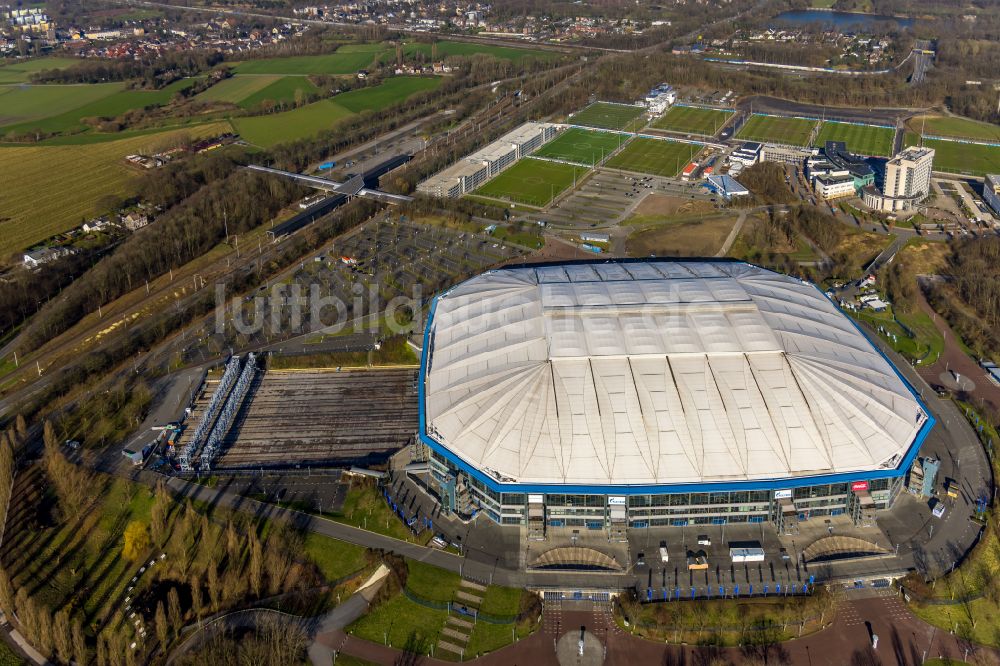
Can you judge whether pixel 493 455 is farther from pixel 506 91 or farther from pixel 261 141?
pixel 506 91

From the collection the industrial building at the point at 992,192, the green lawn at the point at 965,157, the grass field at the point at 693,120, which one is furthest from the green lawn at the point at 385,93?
the industrial building at the point at 992,192

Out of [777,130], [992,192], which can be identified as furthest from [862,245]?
[777,130]

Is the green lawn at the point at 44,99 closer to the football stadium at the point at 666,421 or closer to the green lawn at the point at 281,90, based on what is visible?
the green lawn at the point at 281,90

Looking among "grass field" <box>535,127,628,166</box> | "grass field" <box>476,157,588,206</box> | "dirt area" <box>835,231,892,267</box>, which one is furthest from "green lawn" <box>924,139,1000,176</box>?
"grass field" <box>476,157,588,206</box>

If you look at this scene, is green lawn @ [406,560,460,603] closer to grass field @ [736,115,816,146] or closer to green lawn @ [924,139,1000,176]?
green lawn @ [924,139,1000,176]

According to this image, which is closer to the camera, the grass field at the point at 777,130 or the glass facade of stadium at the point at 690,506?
the glass facade of stadium at the point at 690,506

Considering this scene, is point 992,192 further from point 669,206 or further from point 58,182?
point 58,182
